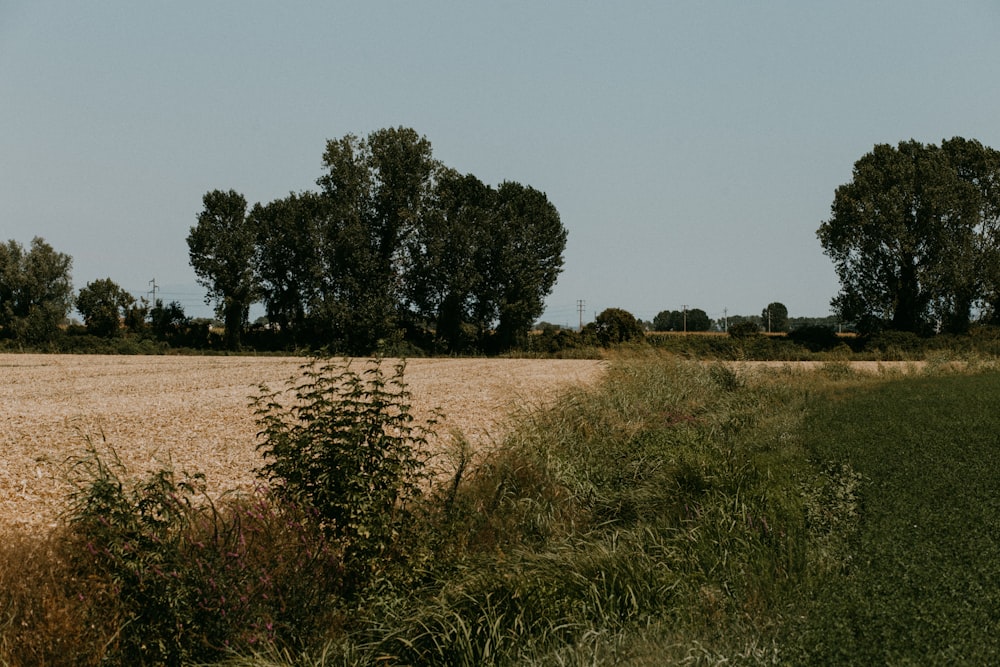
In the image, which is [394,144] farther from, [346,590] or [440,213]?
[346,590]

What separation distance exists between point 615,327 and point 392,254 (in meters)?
11.9

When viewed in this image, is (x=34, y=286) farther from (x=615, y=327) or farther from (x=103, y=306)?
(x=615, y=327)

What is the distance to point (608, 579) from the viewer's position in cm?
517

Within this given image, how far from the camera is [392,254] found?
37.8m

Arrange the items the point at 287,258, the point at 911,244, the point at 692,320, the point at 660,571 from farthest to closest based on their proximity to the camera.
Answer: the point at 692,320
the point at 287,258
the point at 911,244
the point at 660,571

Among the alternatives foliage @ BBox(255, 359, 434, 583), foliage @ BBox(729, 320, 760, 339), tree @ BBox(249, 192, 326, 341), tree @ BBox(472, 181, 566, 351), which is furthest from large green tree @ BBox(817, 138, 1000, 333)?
foliage @ BBox(255, 359, 434, 583)

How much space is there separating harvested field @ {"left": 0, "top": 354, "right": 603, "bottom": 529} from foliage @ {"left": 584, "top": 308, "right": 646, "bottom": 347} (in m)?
11.5

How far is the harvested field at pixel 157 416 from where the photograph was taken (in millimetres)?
8070

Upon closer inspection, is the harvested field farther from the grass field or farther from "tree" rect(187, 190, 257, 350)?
"tree" rect(187, 190, 257, 350)

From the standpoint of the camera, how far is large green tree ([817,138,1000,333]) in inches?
1325

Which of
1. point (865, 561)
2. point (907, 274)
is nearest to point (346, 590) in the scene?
point (865, 561)

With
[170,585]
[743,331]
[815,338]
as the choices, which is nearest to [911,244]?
[815,338]

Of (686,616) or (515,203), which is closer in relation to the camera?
(686,616)

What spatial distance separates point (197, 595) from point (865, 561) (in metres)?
4.20
